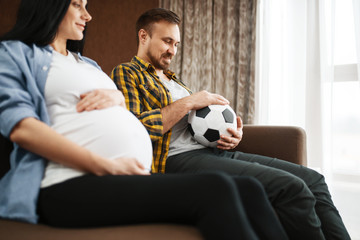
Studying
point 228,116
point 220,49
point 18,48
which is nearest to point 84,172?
point 18,48

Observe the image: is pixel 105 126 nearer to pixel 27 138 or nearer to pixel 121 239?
pixel 27 138

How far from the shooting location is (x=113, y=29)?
2814 millimetres

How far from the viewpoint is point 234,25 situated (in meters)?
2.54

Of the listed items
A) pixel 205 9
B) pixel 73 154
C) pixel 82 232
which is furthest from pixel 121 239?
pixel 205 9

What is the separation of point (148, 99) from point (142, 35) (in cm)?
47

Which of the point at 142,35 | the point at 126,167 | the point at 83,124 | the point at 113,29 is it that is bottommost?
the point at 126,167

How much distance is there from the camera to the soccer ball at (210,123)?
1.16 metres

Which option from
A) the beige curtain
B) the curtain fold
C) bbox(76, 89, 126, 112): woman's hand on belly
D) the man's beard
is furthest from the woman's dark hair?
the curtain fold

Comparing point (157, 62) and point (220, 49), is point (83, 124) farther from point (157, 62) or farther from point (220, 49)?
Result: point (220, 49)

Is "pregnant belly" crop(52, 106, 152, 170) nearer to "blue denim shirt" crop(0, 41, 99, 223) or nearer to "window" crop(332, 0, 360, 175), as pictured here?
"blue denim shirt" crop(0, 41, 99, 223)

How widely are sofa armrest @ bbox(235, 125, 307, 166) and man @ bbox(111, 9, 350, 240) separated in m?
0.18

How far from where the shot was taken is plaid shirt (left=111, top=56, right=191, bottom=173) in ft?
3.70

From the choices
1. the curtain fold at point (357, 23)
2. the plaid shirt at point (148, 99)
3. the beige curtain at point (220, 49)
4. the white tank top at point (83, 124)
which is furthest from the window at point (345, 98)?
the white tank top at point (83, 124)

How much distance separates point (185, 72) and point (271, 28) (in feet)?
2.86
